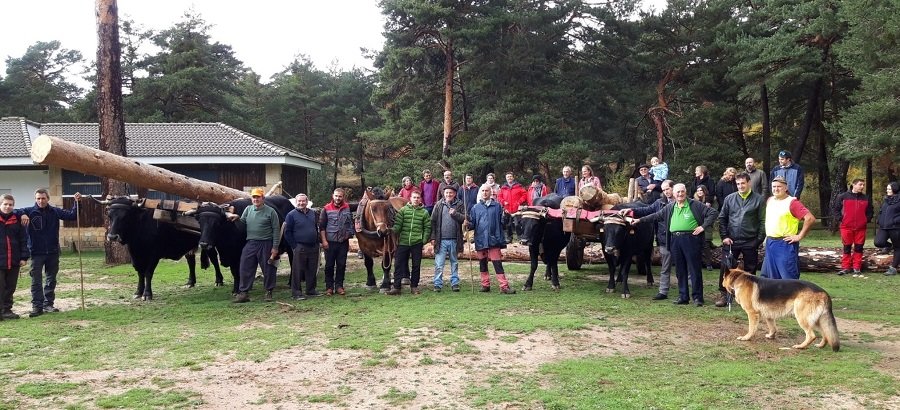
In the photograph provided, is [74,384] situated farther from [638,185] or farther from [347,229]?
[638,185]

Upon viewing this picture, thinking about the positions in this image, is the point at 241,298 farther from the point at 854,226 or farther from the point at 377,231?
the point at 854,226

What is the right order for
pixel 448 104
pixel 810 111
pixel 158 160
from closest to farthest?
pixel 158 160
pixel 810 111
pixel 448 104

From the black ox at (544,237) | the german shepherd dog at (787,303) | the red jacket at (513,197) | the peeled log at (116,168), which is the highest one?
the peeled log at (116,168)

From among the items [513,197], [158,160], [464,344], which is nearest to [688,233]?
[464,344]

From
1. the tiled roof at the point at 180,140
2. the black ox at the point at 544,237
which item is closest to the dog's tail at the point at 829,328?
the black ox at the point at 544,237

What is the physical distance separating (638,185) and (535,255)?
3.19 m

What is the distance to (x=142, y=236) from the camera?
10547 mm

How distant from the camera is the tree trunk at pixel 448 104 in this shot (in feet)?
85.0

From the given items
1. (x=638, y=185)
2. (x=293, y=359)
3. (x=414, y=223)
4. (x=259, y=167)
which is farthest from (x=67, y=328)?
(x=259, y=167)

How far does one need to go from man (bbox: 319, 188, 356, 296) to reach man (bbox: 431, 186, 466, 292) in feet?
4.47

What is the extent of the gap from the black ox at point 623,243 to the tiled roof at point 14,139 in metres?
17.0

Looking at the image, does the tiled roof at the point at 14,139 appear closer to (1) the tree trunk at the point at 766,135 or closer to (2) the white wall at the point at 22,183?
(2) the white wall at the point at 22,183

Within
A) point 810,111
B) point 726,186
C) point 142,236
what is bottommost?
point 142,236

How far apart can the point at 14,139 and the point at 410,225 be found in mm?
→ 17283
